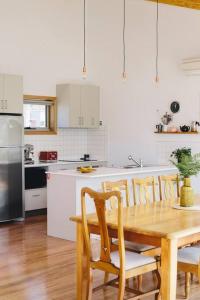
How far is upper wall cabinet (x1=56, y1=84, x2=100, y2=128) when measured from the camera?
8539mm

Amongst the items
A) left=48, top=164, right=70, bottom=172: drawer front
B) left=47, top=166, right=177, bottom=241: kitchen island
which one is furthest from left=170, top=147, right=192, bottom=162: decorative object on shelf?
left=48, top=164, right=70, bottom=172: drawer front

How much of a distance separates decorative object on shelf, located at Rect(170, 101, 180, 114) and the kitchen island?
7.09 feet

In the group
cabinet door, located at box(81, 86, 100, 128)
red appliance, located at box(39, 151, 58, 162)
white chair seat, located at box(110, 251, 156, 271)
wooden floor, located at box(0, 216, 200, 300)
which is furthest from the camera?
cabinet door, located at box(81, 86, 100, 128)

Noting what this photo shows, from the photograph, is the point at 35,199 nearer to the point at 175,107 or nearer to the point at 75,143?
the point at 75,143

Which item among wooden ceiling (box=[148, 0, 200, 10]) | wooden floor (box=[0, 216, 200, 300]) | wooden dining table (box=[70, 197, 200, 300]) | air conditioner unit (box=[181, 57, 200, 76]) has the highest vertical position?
wooden ceiling (box=[148, 0, 200, 10])

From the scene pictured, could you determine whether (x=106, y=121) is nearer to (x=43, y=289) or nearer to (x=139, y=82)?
(x=139, y=82)

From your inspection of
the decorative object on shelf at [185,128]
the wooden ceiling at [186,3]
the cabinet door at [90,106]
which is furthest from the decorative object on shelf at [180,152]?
the wooden ceiling at [186,3]

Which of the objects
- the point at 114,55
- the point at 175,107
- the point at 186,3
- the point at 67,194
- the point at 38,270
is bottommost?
the point at 38,270

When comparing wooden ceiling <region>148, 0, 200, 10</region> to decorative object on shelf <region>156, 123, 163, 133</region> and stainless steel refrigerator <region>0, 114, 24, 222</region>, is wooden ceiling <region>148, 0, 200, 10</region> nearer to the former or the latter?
decorative object on shelf <region>156, 123, 163, 133</region>

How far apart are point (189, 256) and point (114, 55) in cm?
587

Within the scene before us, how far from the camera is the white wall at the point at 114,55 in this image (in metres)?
8.00

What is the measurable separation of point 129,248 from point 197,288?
842mm

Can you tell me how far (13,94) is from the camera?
735cm

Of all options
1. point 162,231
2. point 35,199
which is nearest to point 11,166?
point 35,199
